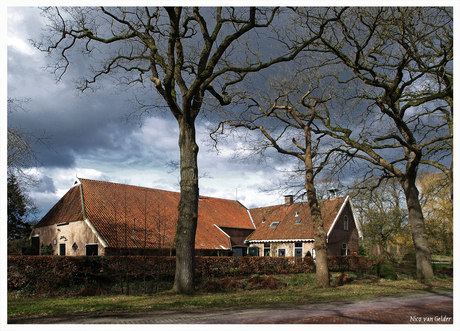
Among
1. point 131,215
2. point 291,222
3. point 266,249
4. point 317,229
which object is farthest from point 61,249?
point 291,222

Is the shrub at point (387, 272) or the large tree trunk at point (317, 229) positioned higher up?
the large tree trunk at point (317, 229)

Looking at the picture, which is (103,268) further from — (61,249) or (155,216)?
(61,249)

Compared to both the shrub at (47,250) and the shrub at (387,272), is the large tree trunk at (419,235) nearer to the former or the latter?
the shrub at (387,272)

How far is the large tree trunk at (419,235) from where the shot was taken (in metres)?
15.5

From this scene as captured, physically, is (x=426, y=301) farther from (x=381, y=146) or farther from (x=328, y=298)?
(x=381, y=146)

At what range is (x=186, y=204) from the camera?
1107cm

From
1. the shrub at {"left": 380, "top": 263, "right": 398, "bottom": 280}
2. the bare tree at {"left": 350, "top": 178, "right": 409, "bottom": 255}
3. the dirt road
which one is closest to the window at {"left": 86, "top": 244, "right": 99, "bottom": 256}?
the dirt road

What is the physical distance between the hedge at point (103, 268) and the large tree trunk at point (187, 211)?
2554mm

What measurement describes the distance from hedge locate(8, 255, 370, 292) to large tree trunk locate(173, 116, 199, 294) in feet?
8.38

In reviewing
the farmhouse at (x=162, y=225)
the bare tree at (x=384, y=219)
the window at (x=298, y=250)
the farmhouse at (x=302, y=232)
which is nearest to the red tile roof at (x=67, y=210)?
the farmhouse at (x=162, y=225)

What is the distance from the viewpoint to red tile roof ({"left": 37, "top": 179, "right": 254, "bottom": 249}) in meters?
20.2

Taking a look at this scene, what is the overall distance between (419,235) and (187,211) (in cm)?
1175

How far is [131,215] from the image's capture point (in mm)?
22641

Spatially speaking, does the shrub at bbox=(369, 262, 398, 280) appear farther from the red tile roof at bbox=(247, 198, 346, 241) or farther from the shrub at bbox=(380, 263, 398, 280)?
the red tile roof at bbox=(247, 198, 346, 241)
